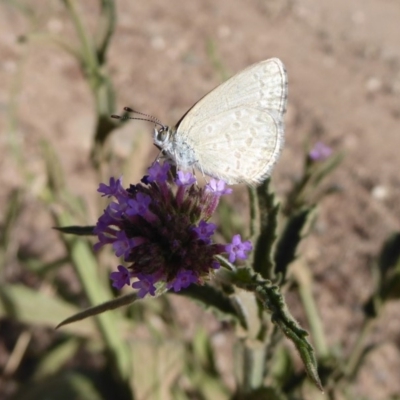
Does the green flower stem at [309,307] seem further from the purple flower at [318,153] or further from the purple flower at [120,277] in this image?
the purple flower at [120,277]

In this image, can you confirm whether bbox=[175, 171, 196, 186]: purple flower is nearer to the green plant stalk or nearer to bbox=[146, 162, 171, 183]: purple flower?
bbox=[146, 162, 171, 183]: purple flower

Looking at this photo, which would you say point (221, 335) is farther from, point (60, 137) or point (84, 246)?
point (60, 137)

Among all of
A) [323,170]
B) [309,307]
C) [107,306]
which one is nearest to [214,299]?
[107,306]

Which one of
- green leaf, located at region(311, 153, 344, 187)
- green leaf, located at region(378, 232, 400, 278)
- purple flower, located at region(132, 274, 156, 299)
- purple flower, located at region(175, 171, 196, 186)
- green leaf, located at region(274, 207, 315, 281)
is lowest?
green leaf, located at region(378, 232, 400, 278)

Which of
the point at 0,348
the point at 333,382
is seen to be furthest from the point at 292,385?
the point at 0,348

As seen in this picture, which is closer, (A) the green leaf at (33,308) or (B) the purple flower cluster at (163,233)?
(B) the purple flower cluster at (163,233)

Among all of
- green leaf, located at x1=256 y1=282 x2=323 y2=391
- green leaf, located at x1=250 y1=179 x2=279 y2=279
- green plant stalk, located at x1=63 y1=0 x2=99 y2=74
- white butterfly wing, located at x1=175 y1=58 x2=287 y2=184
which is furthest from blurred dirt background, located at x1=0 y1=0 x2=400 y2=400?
green leaf, located at x1=256 y1=282 x2=323 y2=391

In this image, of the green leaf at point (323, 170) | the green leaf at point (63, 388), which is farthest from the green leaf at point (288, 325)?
the green leaf at point (63, 388)
